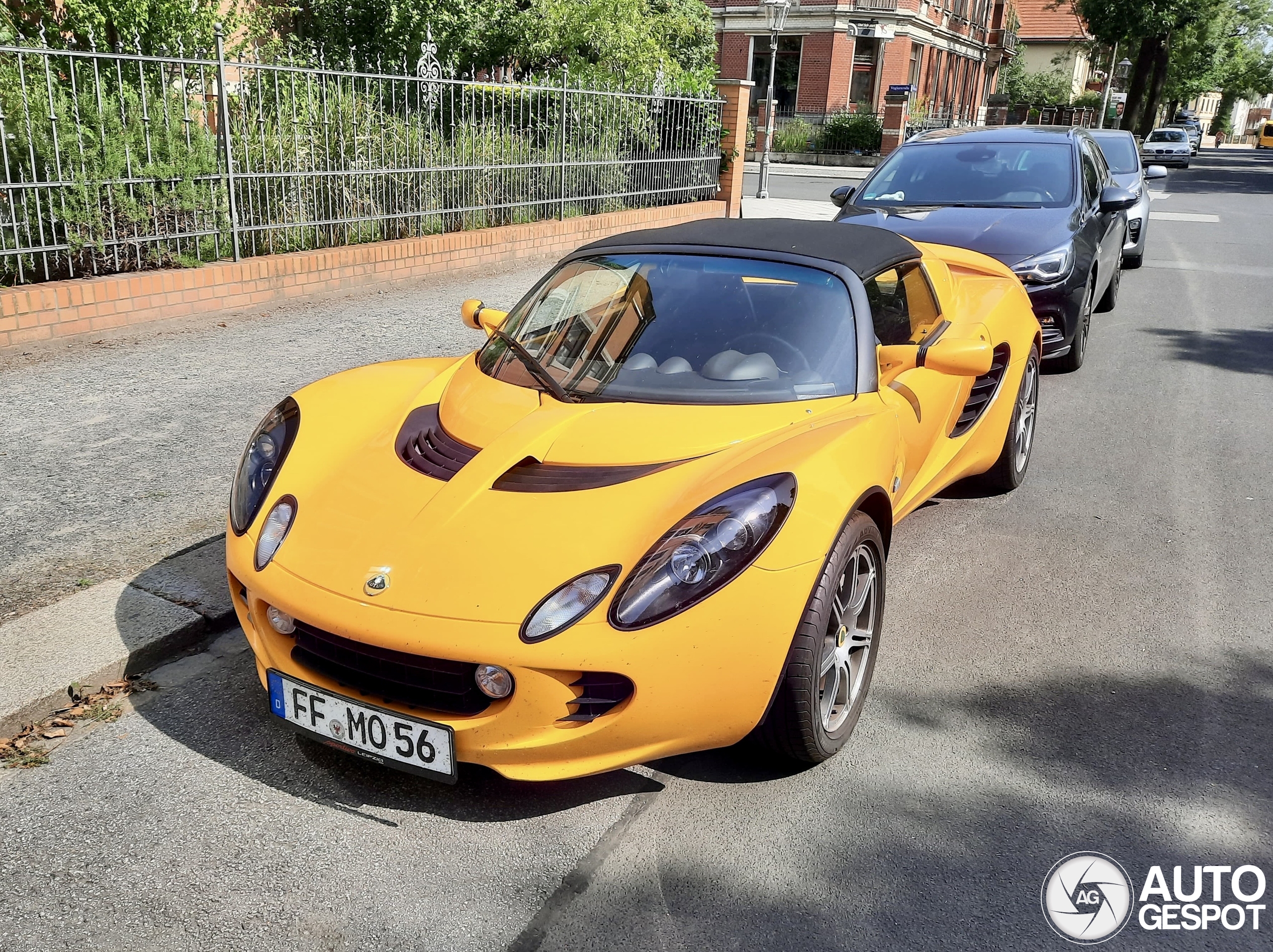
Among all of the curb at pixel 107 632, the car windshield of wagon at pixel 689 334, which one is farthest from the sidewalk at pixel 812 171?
the curb at pixel 107 632

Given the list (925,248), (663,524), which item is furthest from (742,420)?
(925,248)

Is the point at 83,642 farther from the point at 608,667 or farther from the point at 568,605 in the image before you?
the point at 608,667

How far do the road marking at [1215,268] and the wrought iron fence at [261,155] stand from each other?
22.7 feet

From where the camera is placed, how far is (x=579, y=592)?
249cm

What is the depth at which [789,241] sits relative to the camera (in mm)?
3830

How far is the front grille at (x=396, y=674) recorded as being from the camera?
2480mm

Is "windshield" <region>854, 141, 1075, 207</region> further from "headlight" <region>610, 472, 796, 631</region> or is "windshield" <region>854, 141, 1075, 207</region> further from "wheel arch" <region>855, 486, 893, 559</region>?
"headlight" <region>610, 472, 796, 631</region>

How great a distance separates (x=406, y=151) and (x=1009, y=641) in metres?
8.16

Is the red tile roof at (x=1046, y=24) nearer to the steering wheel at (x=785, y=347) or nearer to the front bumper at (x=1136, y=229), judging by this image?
the front bumper at (x=1136, y=229)

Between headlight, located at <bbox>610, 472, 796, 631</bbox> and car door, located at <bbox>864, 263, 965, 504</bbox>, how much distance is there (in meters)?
0.86

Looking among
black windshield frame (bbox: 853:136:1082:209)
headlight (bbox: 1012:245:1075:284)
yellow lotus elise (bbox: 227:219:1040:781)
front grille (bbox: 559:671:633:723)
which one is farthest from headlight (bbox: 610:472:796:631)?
black windshield frame (bbox: 853:136:1082:209)

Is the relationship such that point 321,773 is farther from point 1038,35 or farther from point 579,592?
point 1038,35

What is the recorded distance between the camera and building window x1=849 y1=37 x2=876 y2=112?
4044 centimetres

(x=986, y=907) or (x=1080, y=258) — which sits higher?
(x=1080, y=258)
